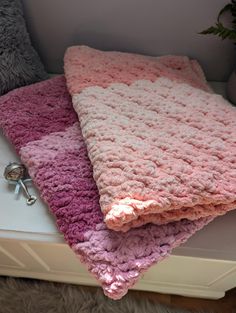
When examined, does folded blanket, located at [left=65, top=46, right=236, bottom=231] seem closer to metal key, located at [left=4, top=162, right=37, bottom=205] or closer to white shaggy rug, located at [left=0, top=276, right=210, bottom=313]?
metal key, located at [left=4, top=162, right=37, bottom=205]

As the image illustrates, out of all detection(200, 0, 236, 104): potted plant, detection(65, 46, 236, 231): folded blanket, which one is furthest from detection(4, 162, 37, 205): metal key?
detection(200, 0, 236, 104): potted plant

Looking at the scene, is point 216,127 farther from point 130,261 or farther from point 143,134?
point 130,261

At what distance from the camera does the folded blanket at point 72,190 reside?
0.50m

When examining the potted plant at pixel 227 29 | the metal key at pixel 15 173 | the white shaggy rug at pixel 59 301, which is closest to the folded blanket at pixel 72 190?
the metal key at pixel 15 173

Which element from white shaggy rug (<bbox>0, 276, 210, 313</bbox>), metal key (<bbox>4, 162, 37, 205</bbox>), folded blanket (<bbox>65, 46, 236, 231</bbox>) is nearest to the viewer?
folded blanket (<bbox>65, 46, 236, 231</bbox>)

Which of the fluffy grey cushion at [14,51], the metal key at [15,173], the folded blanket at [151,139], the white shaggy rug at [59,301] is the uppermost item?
the fluffy grey cushion at [14,51]

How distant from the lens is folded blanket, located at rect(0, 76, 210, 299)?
0.50m

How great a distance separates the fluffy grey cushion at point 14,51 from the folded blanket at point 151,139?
0.12 metres

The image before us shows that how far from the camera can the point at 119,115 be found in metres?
0.59

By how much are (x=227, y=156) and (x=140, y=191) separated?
0.17 metres

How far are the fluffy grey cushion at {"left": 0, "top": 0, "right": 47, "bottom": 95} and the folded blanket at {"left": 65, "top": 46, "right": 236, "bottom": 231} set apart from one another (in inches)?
4.5

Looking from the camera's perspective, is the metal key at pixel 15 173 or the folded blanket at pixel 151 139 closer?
the folded blanket at pixel 151 139

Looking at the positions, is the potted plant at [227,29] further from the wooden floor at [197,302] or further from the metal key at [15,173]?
the wooden floor at [197,302]

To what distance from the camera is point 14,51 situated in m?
0.72
